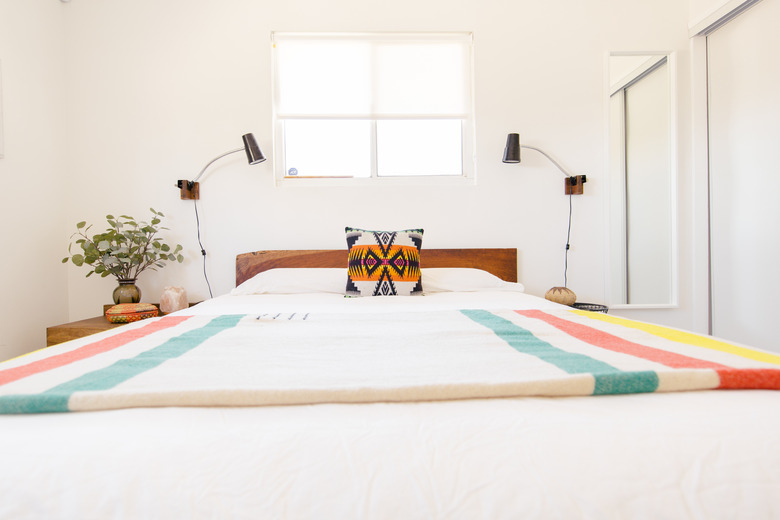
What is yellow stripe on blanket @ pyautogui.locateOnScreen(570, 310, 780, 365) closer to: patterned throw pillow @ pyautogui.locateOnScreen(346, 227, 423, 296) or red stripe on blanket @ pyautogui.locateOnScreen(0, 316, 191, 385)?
patterned throw pillow @ pyautogui.locateOnScreen(346, 227, 423, 296)

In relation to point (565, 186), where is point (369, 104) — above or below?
above

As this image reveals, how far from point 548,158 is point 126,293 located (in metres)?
2.71

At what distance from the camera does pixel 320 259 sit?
8.39 feet

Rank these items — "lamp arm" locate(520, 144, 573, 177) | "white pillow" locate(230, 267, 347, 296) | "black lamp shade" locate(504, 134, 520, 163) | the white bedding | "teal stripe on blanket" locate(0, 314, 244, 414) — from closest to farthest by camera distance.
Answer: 1. the white bedding
2. "teal stripe on blanket" locate(0, 314, 244, 414)
3. "white pillow" locate(230, 267, 347, 296)
4. "black lamp shade" locate(504, 134, 520, 163)
5. "lamp arm" locate(520, 144, 573, 177)

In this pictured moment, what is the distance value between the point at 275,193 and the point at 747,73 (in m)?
2.87

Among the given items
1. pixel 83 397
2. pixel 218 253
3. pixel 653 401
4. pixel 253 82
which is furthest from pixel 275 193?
pixel 653 401

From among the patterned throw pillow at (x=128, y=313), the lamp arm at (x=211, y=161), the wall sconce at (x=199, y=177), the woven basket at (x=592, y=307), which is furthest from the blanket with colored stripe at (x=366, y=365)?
the lamp arm at (x=211, y=161)

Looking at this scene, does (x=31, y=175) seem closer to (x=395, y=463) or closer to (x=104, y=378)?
(x=104, y=378)

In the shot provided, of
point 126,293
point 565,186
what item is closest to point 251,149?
point 126,293

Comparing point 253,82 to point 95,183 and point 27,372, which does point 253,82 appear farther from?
point 27,372

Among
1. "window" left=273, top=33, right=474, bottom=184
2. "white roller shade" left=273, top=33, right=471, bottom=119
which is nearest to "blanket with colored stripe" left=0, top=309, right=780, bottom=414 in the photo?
"window" left=273, top=33, right=474, bottom=184

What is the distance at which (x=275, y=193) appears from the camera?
8.61 feet

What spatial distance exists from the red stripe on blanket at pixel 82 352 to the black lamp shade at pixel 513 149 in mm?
2010

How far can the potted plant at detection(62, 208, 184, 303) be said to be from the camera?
2.23 metres
